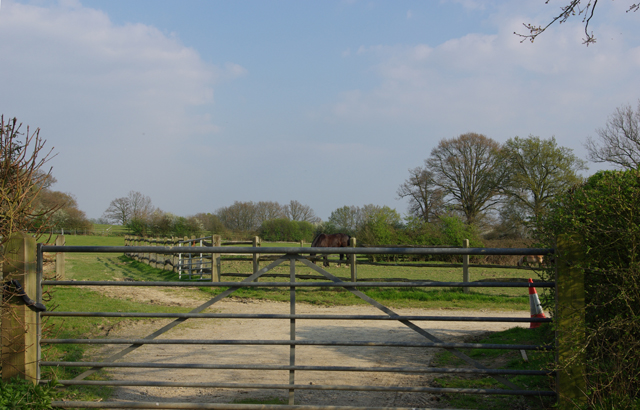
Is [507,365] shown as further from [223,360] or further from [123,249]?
[123,249]

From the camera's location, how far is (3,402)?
3148 mm

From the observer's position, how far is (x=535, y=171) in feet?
116

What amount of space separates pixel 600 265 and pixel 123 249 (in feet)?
11.8

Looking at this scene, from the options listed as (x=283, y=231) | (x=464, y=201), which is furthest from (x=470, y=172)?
(x=283, y=231)

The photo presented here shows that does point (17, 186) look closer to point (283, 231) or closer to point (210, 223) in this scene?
point (210, 223)

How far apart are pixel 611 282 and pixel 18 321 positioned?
4.52 m

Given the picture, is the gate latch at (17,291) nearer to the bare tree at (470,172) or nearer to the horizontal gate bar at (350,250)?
the horizontal gate bar at (350,250)

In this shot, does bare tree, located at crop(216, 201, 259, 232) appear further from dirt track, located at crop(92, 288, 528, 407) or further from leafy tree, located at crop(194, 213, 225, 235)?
dirt track, located at crop(92, 288, 528, 407)

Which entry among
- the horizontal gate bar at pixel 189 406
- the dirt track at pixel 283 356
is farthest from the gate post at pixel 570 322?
the dirt track at pixel 283 356

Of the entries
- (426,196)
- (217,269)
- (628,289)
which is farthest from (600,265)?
(426,196)

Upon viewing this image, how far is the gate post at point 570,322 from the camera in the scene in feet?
10.2

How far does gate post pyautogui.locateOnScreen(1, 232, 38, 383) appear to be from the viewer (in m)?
3.44

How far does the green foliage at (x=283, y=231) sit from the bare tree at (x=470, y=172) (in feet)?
67.0

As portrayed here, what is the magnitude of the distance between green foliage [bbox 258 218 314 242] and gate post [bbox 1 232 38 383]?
49925 millimetres
